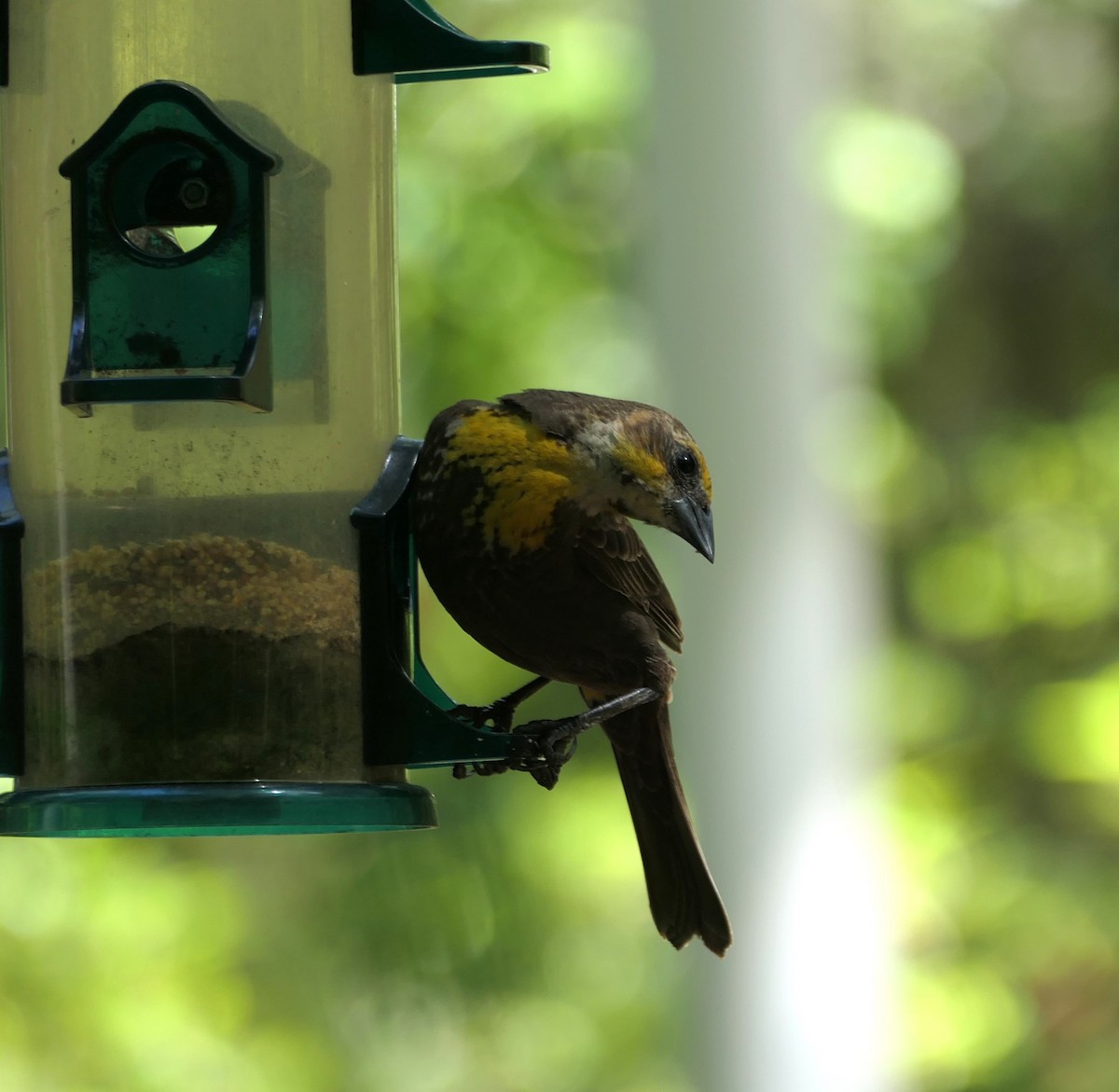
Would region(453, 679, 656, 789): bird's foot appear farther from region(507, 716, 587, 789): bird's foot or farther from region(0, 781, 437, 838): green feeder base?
region(0, 781, 437, 838): green feeder base

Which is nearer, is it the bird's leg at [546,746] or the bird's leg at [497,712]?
the bird's leg at [546,746]

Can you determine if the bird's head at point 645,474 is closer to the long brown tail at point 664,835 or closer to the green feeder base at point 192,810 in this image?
the long brown tail at point 664,835

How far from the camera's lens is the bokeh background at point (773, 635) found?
4465mm

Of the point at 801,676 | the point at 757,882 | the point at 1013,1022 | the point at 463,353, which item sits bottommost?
the point at 1013,1022

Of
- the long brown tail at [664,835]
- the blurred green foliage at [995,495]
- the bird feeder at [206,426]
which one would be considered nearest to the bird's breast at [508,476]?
the bird feeder at [206,426]

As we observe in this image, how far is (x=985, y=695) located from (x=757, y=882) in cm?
362

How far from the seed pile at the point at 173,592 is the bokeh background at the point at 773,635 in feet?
6.65

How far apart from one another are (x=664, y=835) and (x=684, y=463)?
66 cm

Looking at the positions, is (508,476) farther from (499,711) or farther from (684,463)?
(499,711)

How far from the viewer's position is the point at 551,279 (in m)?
6.83

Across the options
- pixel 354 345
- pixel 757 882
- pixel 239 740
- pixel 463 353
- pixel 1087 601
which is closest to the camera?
pixel 239 740

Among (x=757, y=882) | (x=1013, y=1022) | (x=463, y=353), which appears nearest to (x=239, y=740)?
(x=757, y=882)

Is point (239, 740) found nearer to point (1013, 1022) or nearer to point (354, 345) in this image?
point (354, 345)

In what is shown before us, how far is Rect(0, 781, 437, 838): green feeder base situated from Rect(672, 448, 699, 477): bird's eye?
791 millimetres
